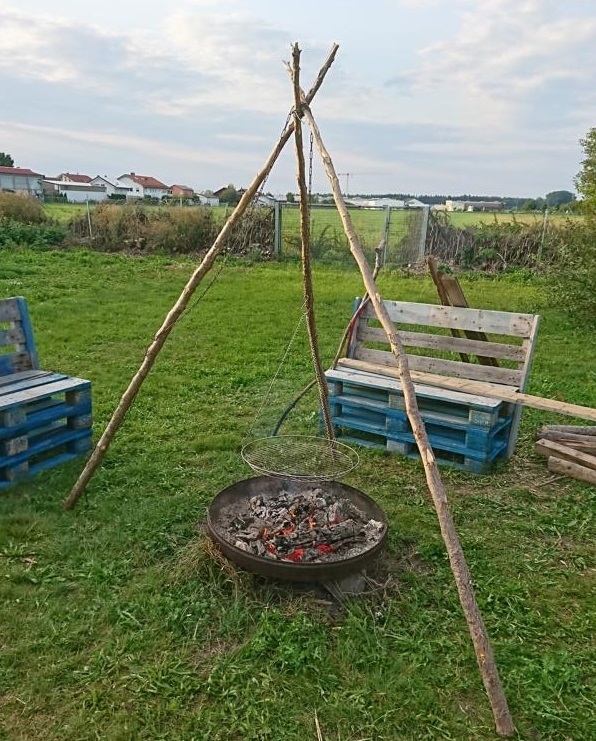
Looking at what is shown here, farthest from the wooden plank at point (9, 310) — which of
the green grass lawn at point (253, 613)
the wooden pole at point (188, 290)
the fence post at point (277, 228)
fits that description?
the fence post at point (277, 228)

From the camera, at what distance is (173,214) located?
17828 mm

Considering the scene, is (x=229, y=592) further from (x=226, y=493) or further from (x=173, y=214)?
(x=173, y=214)

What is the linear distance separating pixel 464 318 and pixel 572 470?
5.04ft

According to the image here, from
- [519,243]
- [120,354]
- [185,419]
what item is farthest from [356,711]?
[519,243]

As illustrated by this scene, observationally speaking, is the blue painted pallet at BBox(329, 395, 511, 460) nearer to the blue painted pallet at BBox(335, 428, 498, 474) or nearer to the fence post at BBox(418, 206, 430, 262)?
the blue painted pallet at BBox(335, 428, 498, 474)

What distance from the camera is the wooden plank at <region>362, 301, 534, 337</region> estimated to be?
17.0 ft

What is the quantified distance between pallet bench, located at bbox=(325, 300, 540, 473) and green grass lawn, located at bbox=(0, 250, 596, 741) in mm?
253

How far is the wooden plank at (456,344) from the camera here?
17.3 ft

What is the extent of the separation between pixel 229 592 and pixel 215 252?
201 centimetres

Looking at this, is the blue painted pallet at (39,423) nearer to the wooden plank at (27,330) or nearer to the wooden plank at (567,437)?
the wooden plank at (27,330)

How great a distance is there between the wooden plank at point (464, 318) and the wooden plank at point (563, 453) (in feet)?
3.13

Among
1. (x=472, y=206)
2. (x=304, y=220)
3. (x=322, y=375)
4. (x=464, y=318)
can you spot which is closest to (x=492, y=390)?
(x=464, y=318)

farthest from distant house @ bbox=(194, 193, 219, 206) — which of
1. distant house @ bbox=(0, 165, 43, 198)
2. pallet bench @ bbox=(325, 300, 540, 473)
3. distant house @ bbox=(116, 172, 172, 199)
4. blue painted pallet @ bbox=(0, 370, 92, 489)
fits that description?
distant house @ bbox=(116, 172, 172, 199)

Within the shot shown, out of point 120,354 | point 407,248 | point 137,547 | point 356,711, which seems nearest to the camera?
point 356,711
